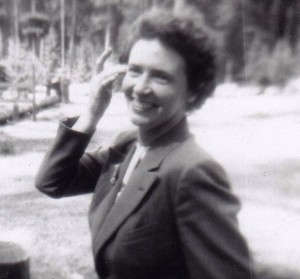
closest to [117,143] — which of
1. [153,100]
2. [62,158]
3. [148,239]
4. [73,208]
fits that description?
[62,158]

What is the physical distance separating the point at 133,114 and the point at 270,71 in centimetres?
335

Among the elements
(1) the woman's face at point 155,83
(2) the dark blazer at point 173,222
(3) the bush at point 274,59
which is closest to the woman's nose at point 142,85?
(1) the woman's face at point 155,83

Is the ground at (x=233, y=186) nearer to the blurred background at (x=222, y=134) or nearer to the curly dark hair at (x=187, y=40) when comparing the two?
the blurred background at (x=222, y=134)

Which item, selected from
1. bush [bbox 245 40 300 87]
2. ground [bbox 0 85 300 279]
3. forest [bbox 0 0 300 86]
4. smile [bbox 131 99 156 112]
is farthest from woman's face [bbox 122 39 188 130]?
bush [bbox 245 40 300 87]

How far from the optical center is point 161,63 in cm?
122

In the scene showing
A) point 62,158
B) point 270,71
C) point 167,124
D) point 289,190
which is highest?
point 167,124

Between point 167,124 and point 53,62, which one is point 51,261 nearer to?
point 167,124

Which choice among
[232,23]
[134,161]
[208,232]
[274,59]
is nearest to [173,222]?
[208,232]

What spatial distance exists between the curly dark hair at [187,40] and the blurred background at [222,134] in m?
0.05

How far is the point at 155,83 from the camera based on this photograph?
1229 millimetres

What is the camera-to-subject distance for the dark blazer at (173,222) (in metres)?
1.11

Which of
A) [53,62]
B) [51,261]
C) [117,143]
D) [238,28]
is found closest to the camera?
[117,143]

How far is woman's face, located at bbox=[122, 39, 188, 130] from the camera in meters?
1.23

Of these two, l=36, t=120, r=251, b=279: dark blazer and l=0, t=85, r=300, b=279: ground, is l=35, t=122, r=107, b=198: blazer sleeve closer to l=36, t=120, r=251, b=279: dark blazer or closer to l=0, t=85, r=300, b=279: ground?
l=36, t=120, r=251, b=279: dark blazer
